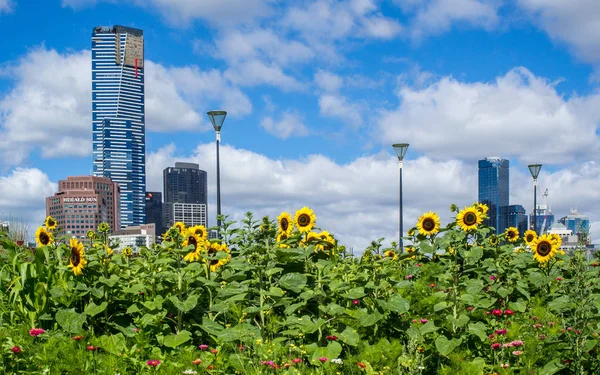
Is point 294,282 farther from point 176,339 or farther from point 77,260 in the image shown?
point 77,260

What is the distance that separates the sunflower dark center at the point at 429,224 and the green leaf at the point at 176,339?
4.07 metres

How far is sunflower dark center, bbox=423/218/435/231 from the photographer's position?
8227 millimetres

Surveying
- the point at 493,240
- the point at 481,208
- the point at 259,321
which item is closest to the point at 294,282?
the point at 259,321

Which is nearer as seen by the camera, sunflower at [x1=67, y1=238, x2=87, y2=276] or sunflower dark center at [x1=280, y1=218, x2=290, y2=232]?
sunflower at [x1=67, y1=238, x2=87, y2=276]

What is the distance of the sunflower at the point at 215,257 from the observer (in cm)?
557

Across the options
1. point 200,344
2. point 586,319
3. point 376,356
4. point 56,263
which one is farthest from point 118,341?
point 586,319

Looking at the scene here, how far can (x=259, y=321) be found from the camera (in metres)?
5.54

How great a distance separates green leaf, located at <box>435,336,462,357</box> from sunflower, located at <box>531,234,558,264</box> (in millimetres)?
3452

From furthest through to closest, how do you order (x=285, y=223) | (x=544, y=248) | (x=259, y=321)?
(x=544, y=248), (x=285, y=223), (x=259, y=321)

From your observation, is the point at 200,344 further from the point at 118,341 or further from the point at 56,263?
the point at 56,263

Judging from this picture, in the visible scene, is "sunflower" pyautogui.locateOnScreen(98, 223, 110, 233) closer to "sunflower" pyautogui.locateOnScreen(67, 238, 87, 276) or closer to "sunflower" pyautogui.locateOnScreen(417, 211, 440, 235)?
"sunflower" pyautogui.locateOnScreen(67, 238, 87, 276)

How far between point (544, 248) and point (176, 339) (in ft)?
16.8

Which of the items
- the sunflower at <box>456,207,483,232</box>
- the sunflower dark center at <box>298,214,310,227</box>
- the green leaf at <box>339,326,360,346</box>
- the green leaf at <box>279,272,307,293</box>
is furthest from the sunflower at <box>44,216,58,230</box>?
the sunflower at <box>456,207,483,232</box>

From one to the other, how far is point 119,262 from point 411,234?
13.3ft
